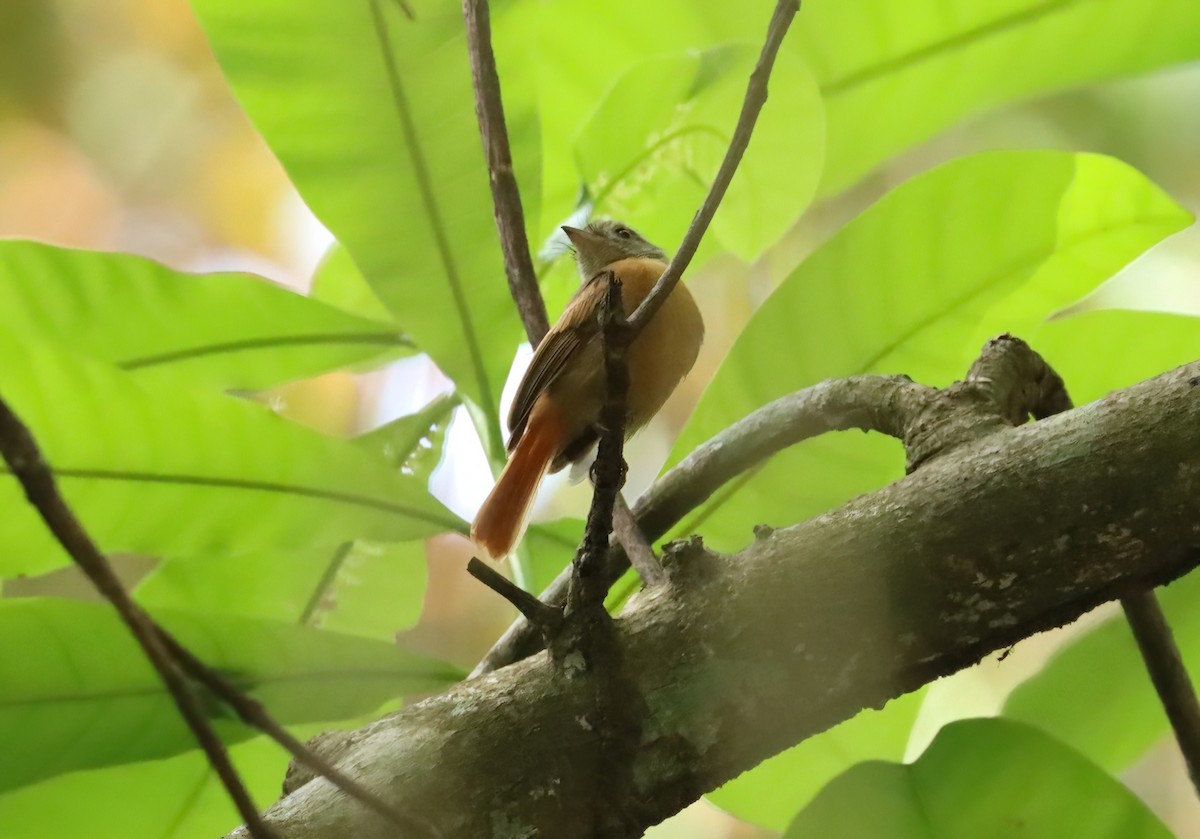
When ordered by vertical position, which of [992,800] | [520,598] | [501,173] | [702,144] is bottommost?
[992,800]

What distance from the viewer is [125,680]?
32.2 inches

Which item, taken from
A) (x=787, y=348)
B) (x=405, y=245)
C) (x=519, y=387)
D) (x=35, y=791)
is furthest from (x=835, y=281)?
(x=35, y=791)

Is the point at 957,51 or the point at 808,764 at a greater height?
the point at 957,51

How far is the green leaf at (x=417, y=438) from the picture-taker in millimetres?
1155

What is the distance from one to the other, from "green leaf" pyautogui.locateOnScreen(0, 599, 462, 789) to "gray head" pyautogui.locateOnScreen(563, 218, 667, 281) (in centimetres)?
51

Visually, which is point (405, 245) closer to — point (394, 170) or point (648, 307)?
point (394, 170)

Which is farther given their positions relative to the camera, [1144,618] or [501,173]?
[501,173]

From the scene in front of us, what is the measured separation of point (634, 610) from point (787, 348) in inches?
18.0

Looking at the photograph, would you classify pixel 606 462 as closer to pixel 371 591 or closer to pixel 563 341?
pixel 563 341

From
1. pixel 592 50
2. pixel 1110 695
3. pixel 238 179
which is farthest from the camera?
pixel 238 179

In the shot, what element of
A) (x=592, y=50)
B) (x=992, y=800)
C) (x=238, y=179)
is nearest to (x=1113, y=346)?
(x=992, y=800)

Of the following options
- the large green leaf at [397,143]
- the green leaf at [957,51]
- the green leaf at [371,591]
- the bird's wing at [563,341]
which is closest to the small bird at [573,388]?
the bird's wing at [563,341]

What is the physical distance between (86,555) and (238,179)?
2116 millimetres

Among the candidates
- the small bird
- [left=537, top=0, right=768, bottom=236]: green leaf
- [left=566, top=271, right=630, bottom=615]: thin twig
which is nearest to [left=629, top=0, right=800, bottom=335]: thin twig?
[left=566, top=271, right=630, bottom=615]: thin twig
